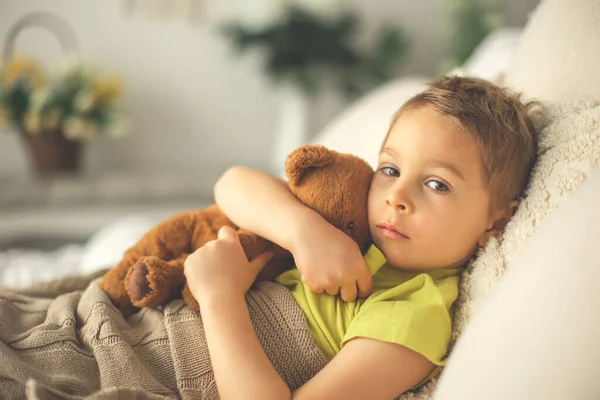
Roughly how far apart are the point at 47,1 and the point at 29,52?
0.97 ft

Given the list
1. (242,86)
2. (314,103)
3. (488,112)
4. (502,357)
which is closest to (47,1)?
(242,86)

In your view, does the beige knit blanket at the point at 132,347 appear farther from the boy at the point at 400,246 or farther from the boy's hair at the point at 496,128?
the boy's hair at the point at 496,128

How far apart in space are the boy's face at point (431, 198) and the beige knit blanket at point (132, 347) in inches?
7.1

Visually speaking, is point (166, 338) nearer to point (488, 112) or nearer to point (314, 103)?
point (488, 112)

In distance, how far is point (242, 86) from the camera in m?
3.36

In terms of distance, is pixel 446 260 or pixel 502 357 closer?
pixel 502 357

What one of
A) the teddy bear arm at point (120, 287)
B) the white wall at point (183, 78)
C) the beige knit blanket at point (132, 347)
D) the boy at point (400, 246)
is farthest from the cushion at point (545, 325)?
the white wall at point (183, 78)

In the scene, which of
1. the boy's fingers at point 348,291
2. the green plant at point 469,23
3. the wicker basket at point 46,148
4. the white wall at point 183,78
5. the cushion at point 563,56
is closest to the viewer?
the boy's fingers at point 348,291

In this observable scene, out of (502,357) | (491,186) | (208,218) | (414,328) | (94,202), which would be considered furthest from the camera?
(94,202)

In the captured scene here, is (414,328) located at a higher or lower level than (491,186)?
lower

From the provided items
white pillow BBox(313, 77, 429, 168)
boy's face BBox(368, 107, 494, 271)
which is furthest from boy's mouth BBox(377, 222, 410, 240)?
white pillow BBox(313, 77, 429, 168)

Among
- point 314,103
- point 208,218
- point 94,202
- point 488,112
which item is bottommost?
point 94,202

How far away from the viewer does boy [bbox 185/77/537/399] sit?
692 millimetres

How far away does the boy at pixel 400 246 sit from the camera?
2.27 ft
